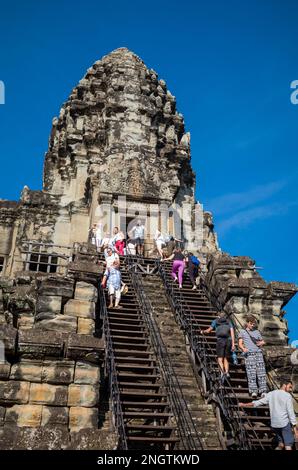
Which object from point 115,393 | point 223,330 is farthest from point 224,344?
point 115,393

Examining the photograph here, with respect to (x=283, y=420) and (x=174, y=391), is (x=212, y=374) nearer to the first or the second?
(x=174, y=391)

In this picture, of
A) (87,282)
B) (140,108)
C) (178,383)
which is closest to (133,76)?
(140,108)

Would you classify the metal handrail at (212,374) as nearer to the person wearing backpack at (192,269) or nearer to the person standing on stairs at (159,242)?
the person wearing backpack at (192,269)

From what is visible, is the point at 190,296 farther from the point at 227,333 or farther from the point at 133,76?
the point at 133,76

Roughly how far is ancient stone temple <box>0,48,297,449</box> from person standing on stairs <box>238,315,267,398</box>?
77cm

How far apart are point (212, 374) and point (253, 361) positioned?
2.85ft

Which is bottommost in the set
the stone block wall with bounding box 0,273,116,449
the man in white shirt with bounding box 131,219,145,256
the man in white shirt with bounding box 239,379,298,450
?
the man in white shirt with bounding box 239,379,298,450

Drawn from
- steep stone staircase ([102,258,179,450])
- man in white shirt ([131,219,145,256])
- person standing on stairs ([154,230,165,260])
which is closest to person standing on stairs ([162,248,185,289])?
steep stone staircase ([102,258,179,450])

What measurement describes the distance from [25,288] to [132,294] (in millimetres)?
3438

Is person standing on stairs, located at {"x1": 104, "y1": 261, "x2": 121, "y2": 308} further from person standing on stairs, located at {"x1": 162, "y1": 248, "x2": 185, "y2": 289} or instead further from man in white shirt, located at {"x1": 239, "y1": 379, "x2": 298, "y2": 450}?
man in white shirt, located at {"x1": 239, "y1": 379, "x2": 298, "y2": 450}

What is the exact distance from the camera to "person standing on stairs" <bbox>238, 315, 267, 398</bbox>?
31.0ft

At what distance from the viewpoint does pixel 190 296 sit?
45.1 ft

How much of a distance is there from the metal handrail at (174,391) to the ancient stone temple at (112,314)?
0.04 metres

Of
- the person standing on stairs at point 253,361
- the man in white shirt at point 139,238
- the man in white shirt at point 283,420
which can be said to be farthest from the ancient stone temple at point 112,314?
the man in white shirt at point 139,238
